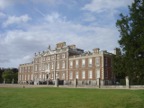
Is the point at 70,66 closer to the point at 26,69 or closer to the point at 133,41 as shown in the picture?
the point at 26,69

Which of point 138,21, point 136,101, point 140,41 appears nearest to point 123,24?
point 138,21

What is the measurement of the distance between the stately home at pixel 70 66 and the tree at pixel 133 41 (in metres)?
24.1

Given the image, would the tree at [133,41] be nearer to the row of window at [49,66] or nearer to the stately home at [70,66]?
the stately home at [70,66]

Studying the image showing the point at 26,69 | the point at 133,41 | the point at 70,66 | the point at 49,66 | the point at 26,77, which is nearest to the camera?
the point at 133,41

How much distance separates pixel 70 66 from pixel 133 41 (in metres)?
44.9

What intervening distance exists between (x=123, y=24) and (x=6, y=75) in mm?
73446

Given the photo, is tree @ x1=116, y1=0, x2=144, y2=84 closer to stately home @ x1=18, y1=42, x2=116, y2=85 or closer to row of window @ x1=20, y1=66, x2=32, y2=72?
stately home @ x1=18, y1=42, x2=116, y2=85

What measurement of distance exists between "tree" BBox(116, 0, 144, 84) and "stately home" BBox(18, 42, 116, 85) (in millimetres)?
24106

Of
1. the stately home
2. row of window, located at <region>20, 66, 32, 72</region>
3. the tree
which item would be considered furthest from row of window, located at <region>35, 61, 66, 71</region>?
the tree

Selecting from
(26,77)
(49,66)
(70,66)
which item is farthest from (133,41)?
(26,77)

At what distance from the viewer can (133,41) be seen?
95.6ft

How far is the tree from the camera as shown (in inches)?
1110

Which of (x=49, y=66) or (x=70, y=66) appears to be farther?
(x=49, y=66)

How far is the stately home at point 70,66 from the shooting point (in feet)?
209
